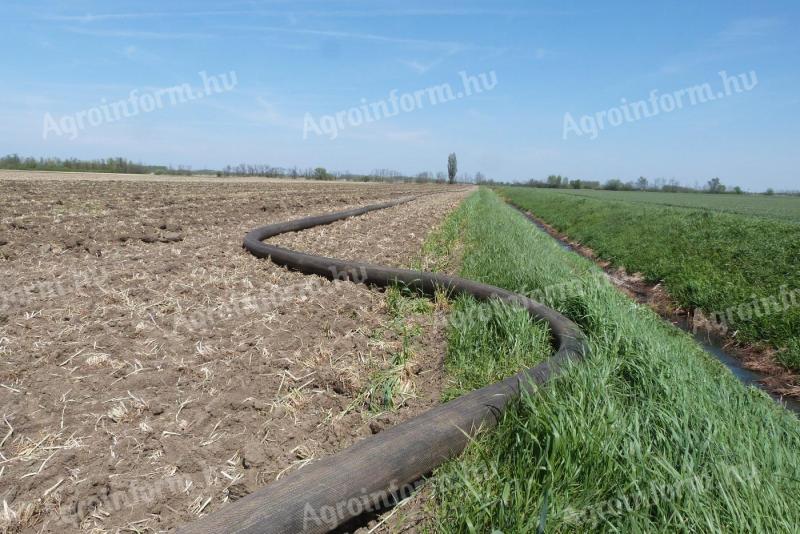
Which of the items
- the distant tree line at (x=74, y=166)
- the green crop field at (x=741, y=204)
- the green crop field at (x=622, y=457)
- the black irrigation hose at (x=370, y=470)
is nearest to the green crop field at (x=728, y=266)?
the green crop field at (x=622, y=457)

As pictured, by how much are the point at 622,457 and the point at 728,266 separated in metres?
7.40

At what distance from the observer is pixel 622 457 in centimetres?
214

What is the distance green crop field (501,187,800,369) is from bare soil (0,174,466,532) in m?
4.29

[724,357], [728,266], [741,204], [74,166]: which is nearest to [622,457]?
[724,357]

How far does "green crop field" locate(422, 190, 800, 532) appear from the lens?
71.5 inches

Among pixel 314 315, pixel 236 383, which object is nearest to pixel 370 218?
pixel 314 315

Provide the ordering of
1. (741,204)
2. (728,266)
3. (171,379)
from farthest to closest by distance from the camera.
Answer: (741,204) → (728,266) → (171,379)

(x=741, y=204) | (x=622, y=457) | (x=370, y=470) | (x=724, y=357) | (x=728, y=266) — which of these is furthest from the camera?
(x=741, y=204)

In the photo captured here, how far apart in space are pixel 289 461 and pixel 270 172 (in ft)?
276

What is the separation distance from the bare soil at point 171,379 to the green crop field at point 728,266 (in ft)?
14.1

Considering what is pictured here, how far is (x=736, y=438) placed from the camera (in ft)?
8.05

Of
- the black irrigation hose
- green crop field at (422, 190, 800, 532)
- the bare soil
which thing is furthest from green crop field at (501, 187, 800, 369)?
the bare soil

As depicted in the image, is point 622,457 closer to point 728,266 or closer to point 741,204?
point 728,266

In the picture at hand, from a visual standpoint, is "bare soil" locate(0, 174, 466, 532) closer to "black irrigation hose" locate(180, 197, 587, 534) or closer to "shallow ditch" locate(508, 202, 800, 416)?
"black irrigation hose" locate(180, 197, 587, 534)
